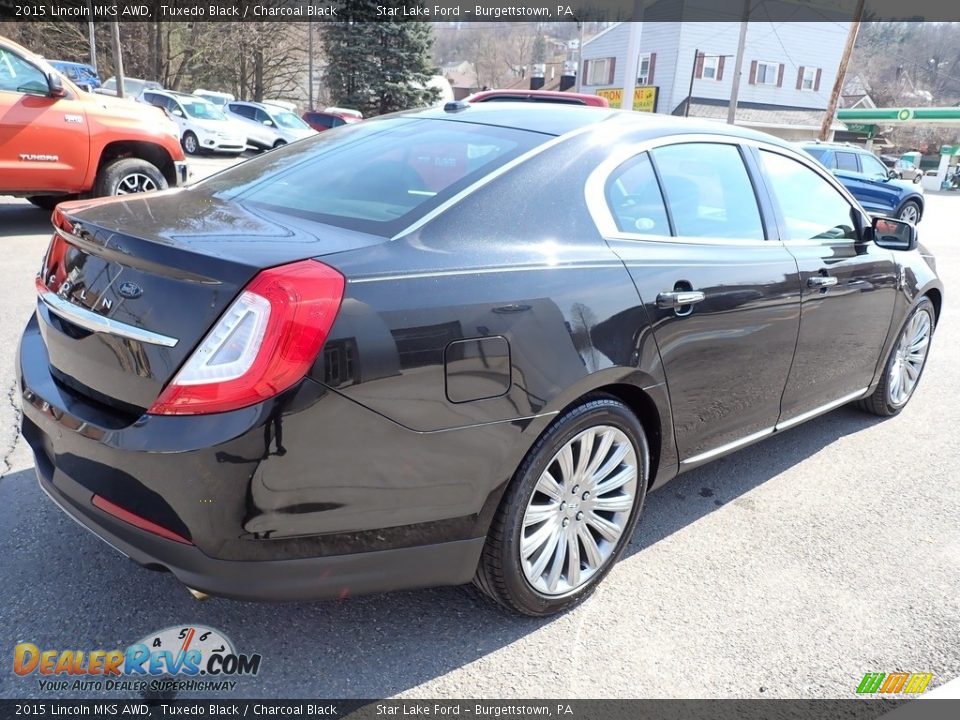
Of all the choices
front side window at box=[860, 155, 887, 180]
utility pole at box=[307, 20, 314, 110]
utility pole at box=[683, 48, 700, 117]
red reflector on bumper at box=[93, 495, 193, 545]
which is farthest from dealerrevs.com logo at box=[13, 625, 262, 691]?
utility pole at box=[307, 20, 314, 110]

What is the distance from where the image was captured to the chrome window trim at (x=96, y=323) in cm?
195

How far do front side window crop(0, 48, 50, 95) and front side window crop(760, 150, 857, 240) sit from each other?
6.84 metres

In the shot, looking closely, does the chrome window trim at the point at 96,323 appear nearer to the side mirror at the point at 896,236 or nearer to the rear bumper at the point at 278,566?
the rear bumper at the point at 278,566

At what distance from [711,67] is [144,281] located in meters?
43.4

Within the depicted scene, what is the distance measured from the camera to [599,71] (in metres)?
43.9

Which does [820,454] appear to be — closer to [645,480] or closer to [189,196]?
[645,480]

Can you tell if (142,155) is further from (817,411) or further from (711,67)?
(711,67)

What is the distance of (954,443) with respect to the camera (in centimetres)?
444

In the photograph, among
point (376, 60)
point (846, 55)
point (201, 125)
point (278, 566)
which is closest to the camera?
point (278, 566)

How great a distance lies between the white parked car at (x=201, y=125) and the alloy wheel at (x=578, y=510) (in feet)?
70.0

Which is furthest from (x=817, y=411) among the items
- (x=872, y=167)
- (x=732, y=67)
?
(x=732, y=67)

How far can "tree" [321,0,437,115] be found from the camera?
37.0 m

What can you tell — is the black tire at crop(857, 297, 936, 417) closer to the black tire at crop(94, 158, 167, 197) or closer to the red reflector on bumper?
the red reflector on bumper

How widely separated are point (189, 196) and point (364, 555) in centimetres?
152
